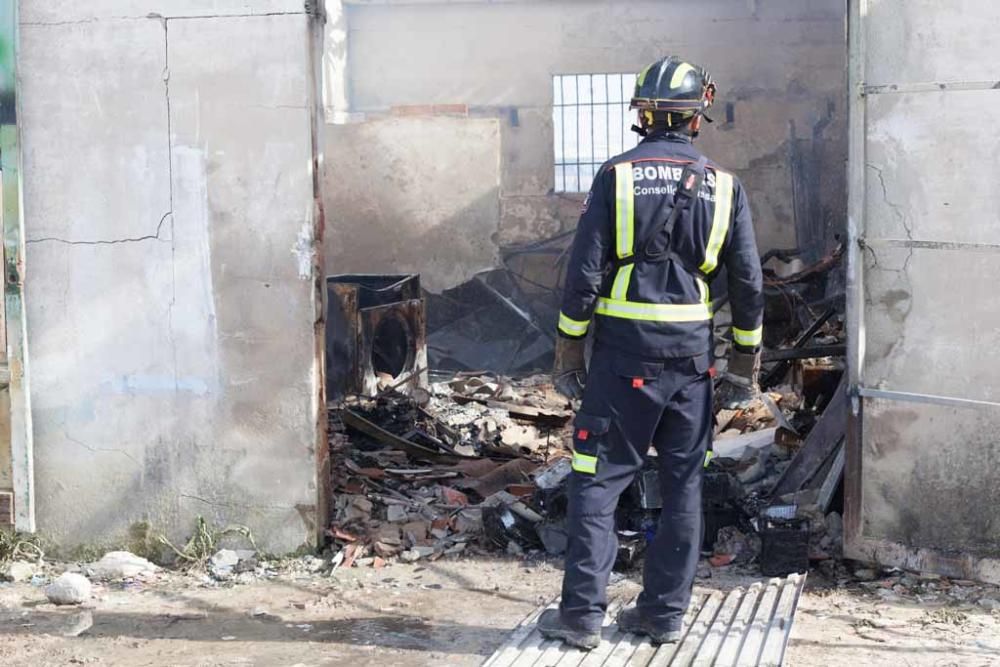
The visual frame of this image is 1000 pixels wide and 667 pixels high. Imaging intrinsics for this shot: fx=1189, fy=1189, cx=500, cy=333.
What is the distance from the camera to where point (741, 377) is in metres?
4.38

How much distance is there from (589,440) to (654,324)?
1.49 feet

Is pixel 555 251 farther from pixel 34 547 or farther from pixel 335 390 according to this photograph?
pixel 34 547

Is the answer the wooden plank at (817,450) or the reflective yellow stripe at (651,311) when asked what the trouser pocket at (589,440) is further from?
the wooden plank at (817,450)

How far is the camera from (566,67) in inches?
617

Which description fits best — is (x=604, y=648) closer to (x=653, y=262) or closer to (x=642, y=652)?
(x=642, y=652)

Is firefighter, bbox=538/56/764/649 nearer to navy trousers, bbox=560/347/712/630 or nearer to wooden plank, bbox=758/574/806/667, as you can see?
navy trousers, bbox=560/347/712/630

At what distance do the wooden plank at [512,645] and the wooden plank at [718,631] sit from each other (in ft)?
2.03

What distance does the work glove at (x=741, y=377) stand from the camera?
14.2ft

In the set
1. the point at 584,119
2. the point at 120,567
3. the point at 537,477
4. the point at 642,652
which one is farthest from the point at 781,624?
the point at 584,119

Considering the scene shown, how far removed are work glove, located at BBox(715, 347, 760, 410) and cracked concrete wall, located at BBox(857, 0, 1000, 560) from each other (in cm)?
87

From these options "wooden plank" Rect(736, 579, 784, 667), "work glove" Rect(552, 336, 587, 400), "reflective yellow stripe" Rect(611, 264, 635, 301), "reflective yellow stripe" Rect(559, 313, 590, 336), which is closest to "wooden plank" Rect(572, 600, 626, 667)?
"wooden plank" Rect(736, 579, 784, 667)

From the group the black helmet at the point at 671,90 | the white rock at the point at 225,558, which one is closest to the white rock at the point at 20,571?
the white rock at the point at 225,558

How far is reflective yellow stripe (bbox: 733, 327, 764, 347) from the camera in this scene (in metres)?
4.24

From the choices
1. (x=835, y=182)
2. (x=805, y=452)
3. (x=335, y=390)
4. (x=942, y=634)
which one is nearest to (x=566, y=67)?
(x=835, y=182)
